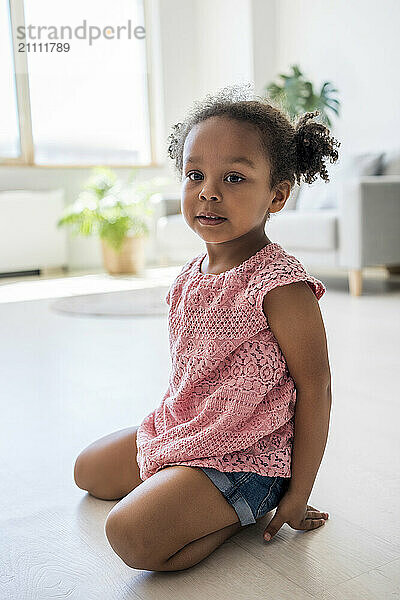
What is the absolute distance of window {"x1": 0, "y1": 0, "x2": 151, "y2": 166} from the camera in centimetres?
548

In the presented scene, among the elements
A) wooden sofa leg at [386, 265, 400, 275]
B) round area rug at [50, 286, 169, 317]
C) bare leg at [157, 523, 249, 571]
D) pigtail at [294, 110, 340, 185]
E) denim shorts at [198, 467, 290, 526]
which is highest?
pigtail at [294, 110, 340, 185]

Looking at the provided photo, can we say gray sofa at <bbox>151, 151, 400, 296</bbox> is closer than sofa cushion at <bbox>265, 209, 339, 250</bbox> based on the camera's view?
Yes

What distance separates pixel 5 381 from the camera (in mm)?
2072

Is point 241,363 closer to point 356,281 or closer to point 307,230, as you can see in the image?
point 356,281

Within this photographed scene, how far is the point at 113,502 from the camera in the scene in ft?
3.91

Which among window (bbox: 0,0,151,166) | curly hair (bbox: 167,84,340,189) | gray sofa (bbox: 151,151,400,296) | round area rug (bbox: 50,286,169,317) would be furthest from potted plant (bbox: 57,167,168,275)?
curly hair (bbox: 167,84,340,189)

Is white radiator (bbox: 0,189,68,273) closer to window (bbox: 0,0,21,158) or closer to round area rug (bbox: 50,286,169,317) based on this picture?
window (bbox: 0,0,21,158)

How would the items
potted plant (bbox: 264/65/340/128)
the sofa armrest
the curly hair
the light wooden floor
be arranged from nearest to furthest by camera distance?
the light wooden floor
the curly hair
the sofa armrest
potted plant (bbox: 264/65/340/128)

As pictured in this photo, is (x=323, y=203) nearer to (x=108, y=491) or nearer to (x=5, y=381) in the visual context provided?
(x=5, y=381)

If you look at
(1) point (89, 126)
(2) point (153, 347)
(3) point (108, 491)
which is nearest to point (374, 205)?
(2) point (153, 347)

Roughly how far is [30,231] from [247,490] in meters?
4.56

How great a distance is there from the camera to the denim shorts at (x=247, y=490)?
990 millimetres

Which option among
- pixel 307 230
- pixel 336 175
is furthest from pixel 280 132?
pixel 336 175

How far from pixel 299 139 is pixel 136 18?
5450 millimetres
